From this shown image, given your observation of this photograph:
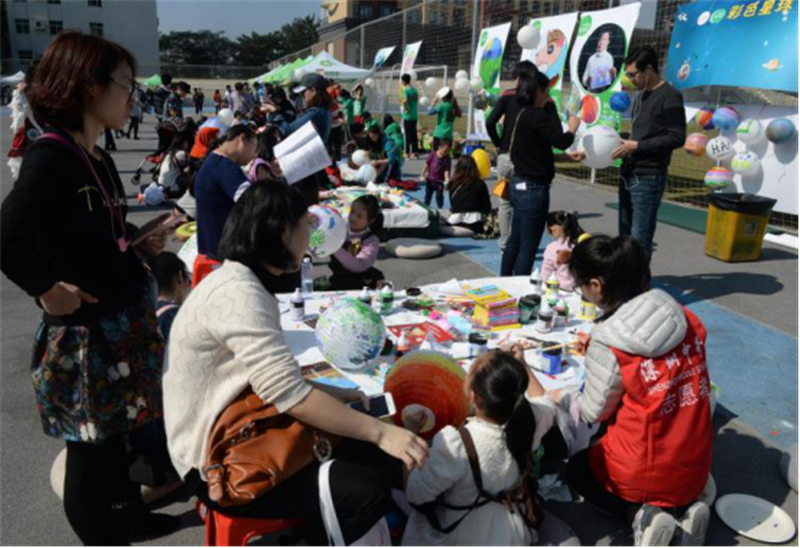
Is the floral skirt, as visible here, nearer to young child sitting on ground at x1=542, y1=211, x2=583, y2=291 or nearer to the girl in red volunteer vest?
the girl in red volunteer vest

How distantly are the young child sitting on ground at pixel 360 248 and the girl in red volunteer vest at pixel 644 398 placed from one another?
228cm

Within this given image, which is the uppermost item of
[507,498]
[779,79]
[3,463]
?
[779,79]

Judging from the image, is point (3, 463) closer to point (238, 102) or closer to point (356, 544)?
point (356, 544)

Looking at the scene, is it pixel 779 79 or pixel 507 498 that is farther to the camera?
pixel 779 79

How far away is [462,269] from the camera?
5.90m

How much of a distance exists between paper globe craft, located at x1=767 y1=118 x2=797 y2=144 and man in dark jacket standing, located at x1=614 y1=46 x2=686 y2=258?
324 centimetres

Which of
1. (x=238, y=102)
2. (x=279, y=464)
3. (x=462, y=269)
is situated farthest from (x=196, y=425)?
(x=238, y=102)

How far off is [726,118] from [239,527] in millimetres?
7826

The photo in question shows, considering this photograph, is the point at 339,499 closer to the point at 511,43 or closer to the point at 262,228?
the point at 262,228

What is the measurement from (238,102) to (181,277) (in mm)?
16369

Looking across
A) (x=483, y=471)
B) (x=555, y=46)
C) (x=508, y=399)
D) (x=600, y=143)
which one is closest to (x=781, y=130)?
(x=600, y=143)

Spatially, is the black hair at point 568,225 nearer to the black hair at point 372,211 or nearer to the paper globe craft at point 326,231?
Answer: the black hair at point 372,211

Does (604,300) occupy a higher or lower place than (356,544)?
higher

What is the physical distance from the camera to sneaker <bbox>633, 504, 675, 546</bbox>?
6.76 ft
